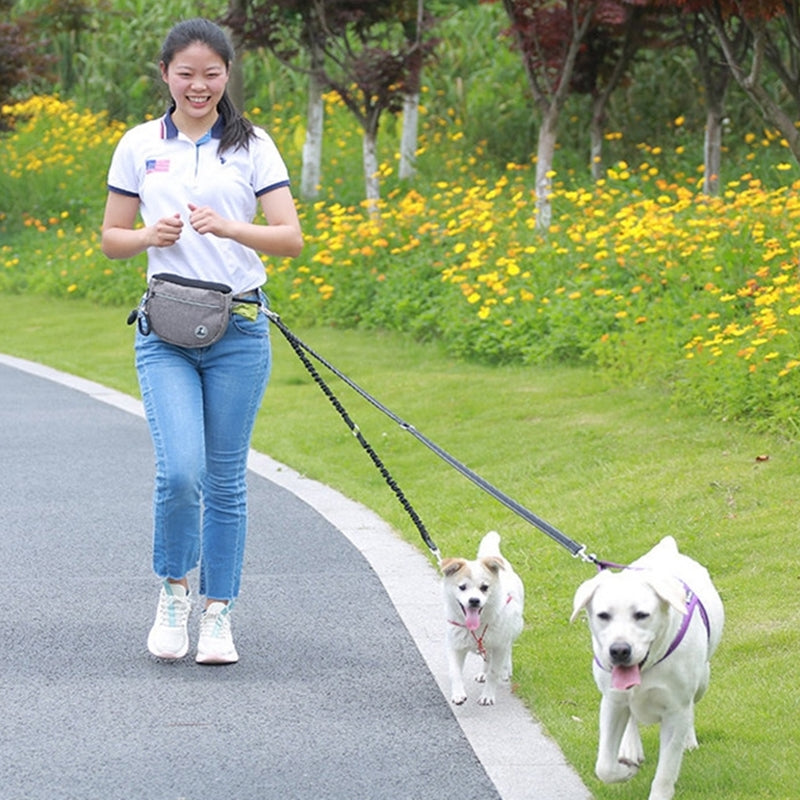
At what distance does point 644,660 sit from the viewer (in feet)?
14.1

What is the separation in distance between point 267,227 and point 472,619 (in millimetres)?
1379

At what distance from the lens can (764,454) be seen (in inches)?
351

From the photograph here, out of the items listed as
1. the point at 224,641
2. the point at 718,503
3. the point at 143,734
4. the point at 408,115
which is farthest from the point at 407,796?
the point at 408,115

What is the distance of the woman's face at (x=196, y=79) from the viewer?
5.43m

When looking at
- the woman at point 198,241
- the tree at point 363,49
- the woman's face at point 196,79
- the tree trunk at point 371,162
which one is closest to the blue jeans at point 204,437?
the woman at point 198,241

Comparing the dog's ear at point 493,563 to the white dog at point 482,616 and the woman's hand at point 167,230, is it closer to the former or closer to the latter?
the white dog at point 482,616

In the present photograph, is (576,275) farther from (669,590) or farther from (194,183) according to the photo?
(669,590)

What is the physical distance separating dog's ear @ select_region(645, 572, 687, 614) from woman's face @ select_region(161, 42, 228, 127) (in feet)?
7.15

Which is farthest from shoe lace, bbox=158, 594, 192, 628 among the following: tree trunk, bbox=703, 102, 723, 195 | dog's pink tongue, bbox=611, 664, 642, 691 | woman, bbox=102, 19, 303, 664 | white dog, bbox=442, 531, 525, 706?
tree trunk, bbox=703, 102, 723, 195

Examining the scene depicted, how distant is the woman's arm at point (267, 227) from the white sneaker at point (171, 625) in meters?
1.20

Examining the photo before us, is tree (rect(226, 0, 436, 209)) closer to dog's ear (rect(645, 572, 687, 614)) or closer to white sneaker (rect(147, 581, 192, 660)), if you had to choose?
white sneaker (rect(147, 581, 192, 660))

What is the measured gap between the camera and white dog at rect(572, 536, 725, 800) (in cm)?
423

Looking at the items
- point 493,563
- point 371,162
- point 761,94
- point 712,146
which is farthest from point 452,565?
point 371,162

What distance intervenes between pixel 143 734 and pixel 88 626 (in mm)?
1415
